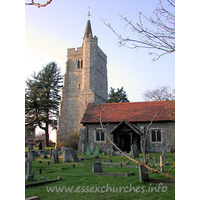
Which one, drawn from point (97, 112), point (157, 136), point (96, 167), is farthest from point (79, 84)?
point (96, 167)

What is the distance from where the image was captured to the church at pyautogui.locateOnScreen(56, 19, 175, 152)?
61.0ft

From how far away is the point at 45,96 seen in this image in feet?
108

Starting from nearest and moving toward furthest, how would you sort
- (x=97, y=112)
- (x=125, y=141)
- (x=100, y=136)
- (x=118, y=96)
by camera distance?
(x=125, y=141) → (x=100, y=136) → (x=97, y=112) → (x=118, y=96)

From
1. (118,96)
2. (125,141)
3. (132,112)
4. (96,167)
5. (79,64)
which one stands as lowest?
(125,141)

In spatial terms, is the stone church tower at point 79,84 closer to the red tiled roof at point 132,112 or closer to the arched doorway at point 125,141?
the red tiled roof at point 132,112

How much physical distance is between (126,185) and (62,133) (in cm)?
2423

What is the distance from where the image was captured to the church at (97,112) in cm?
1858

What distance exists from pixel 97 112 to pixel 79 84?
1108cm

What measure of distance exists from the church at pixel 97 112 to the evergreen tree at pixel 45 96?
3370 mm

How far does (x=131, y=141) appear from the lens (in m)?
18.3

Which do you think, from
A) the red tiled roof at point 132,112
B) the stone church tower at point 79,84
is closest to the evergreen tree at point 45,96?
the stone church tower at point 79,84

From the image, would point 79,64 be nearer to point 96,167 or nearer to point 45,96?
point 45,96
